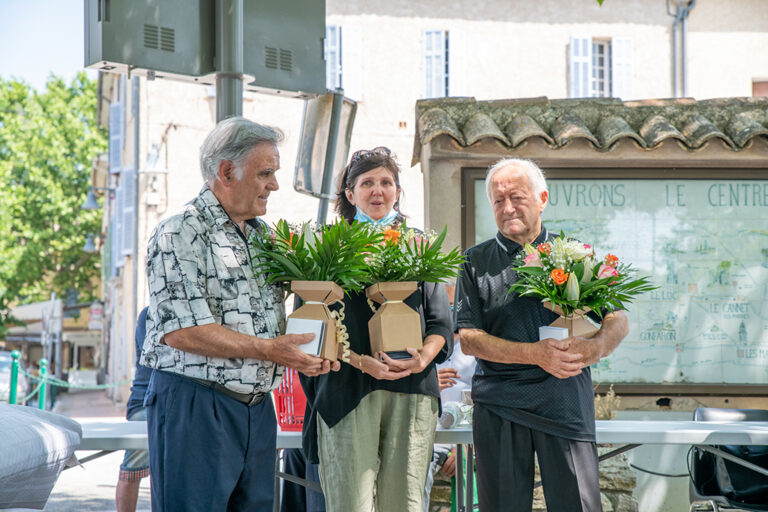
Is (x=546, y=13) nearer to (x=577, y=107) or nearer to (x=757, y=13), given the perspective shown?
(x=757, y=13)

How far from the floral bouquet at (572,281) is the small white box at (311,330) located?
0.83 m

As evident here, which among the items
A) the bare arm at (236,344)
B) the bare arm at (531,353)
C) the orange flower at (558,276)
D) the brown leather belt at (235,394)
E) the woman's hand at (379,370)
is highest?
the orange flower at (558,276)

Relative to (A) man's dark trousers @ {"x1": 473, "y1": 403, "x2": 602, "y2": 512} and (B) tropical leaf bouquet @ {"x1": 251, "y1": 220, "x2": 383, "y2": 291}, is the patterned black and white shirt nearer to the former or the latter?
(B) tropical leaf bouquet @ {"x1": 251, "y1": 220, "x2": 383, "y2": 291}

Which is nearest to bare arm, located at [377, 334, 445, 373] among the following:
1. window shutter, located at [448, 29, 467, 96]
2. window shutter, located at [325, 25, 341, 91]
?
window shutter, located at [325, 25, 341, 91]

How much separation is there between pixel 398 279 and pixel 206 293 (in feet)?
2.49

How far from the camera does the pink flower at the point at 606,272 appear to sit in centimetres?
363

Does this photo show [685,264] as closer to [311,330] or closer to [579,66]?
[311,330]

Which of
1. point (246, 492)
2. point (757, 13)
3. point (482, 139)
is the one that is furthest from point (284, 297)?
point (757, 13)

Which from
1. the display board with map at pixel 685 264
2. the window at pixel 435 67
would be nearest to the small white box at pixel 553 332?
the display board with map at pixel 685 264

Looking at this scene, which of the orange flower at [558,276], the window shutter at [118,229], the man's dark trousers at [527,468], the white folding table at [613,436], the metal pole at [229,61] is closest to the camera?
the orange flower at [558,276]

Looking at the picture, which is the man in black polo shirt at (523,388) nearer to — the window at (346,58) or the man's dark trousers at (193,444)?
the man's dark trousers at (193,444)

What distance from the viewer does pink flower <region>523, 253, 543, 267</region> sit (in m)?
3.62

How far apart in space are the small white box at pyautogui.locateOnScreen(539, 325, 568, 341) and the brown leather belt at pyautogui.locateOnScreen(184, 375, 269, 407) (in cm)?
115

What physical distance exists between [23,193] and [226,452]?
33897 mm
